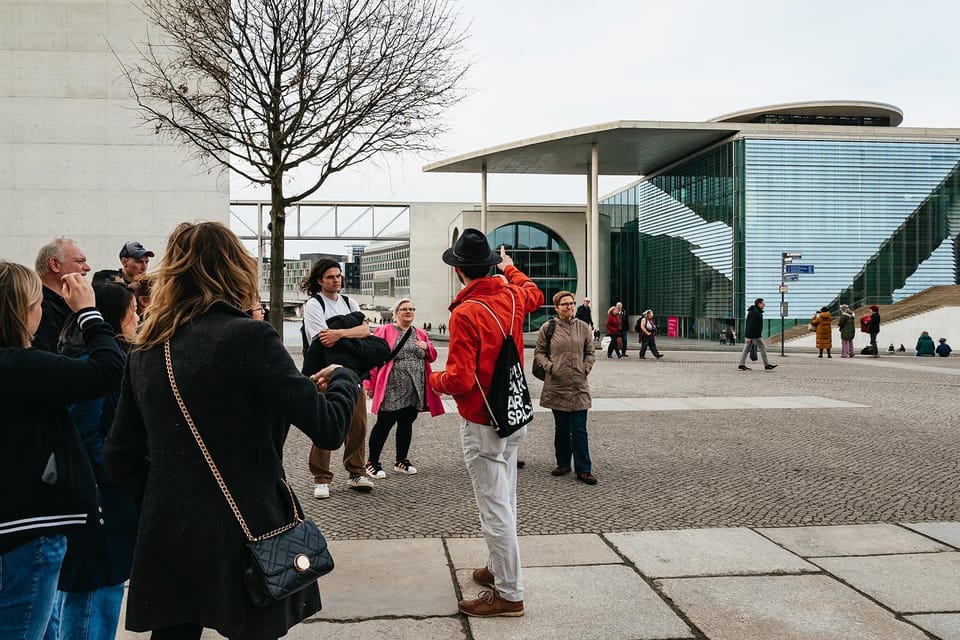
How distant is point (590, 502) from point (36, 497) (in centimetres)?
458

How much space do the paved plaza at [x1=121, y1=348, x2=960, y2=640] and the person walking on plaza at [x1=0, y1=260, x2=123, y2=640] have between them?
1.49 meters

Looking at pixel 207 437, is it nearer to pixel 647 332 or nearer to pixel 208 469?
pixel 208 469

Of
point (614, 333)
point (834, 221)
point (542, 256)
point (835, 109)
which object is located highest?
point (835, 109)

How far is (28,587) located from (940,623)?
3.91 m

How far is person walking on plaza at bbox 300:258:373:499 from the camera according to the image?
241 inches

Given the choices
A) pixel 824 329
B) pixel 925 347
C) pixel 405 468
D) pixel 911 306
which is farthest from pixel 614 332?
pixel 911 306

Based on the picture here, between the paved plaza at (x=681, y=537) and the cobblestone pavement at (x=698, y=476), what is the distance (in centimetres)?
3

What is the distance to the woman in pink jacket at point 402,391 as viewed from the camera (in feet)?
23.3

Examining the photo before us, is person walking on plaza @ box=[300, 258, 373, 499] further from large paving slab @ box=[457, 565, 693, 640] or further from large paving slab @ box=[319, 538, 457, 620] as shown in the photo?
large paving slab @ box=[457, 565, 693, 640]

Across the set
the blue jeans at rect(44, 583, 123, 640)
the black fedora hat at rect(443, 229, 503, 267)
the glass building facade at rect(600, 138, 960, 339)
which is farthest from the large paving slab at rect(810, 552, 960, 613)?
the glass building facade at rect(600, 138, 960, 339)

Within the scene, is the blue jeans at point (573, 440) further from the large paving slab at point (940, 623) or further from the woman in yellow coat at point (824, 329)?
the woman in yellow coat at point (824, 329)

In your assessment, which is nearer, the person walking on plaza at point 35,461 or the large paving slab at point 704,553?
the person walking on plaza at point 35,461

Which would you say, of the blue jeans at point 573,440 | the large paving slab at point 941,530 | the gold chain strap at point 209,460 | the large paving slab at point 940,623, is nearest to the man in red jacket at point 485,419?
the gold chain strap at point 209,460

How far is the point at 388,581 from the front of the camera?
4.38 meters
